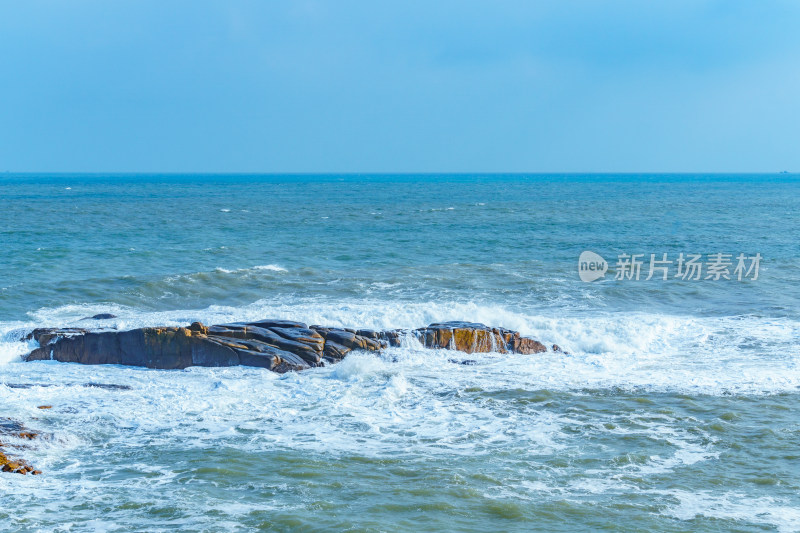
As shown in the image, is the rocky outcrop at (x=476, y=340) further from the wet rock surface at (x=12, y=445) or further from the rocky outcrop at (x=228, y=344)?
the wet rock surface at (x=12, y=445)

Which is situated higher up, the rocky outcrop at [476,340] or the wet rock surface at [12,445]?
the rocky outcrop at [476,340]

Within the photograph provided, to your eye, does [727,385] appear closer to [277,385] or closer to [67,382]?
[277,385]

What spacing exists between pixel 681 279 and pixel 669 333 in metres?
10.1

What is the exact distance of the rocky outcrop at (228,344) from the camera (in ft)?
56.2

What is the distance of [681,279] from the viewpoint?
97.7 ft

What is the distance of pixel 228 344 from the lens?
17.2 meters

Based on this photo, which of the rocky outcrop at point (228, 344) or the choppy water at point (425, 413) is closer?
the choppy water at point (425, 413)

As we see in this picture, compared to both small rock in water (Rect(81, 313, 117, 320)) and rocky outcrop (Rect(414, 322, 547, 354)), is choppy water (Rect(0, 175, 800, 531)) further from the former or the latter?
small rock in water (Rect(81, 313, 117, 320))

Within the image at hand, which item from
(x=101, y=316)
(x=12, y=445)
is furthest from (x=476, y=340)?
(x=101, y=316)

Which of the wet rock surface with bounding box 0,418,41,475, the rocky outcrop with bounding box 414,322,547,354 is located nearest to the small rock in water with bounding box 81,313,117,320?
the wet rock surface with bounding box 0,418,41,475

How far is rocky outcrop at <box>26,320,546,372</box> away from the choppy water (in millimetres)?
480

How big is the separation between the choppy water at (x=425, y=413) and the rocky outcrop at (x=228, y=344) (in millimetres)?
480

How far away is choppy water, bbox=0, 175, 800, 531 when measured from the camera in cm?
999

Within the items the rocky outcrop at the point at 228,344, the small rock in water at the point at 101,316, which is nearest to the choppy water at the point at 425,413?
the rocky outcrop at the point at 228,344
